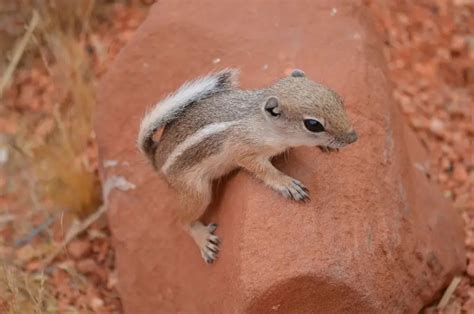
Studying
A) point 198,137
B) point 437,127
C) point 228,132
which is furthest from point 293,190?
point 437,127

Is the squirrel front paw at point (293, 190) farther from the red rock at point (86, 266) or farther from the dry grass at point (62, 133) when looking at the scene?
the red rock at point (86, 266)

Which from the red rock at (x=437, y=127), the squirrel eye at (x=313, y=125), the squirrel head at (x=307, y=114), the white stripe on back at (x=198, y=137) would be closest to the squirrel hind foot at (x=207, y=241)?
the white stripe on back at (x=198, y=137)

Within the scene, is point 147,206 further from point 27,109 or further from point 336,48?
point 27,109

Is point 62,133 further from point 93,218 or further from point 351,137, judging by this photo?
point 351,137

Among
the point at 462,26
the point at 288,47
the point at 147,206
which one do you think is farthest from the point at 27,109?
the point at 462,26

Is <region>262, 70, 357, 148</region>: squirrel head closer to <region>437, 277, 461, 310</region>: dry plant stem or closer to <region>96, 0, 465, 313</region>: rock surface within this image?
<region>96, 0, 465, 313</region>: rock surface
